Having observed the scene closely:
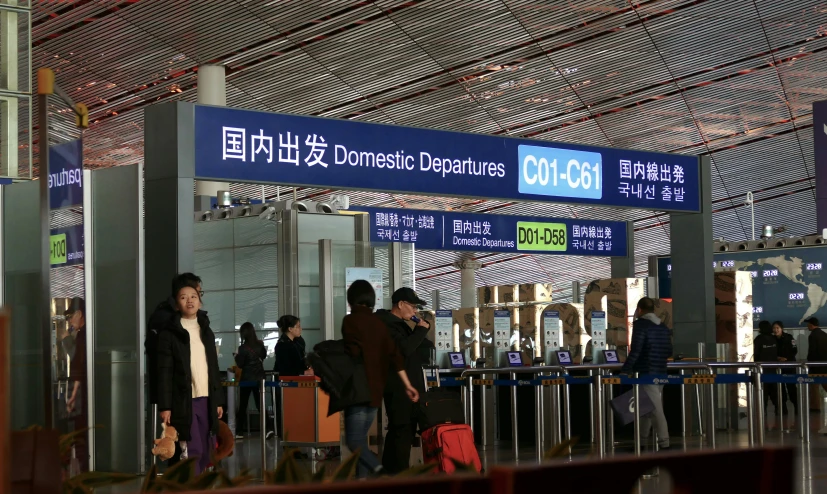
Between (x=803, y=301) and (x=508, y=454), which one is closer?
(x=508, y=454)

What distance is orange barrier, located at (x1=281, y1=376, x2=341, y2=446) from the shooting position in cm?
1193

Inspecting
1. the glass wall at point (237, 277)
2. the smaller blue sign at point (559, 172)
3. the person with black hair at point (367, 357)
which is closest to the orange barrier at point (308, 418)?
the smaller blue sign at point (559, 172)

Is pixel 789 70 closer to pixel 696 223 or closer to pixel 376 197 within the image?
pixel 376 197

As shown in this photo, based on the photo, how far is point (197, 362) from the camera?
7277 mm

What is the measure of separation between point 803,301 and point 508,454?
8410 millimetres

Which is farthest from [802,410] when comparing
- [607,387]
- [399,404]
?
[399,404]

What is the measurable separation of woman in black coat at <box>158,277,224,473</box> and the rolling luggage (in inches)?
52.5

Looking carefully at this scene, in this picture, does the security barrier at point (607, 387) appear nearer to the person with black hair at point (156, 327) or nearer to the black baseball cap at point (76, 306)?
the black baseball cap at point (76, 306)

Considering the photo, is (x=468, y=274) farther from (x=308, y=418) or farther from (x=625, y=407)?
(x=625, y=407)

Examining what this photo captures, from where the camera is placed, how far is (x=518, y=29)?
24.1m

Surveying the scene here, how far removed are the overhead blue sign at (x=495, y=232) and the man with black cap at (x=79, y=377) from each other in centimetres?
937

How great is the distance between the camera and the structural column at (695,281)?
1384cm

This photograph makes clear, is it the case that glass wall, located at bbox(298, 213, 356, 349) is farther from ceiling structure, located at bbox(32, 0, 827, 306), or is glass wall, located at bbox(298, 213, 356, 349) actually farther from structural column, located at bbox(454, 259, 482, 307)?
structural column, located at bbox(454, 259, 482, 307)

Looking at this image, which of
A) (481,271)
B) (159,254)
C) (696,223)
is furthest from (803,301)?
(481,271)
